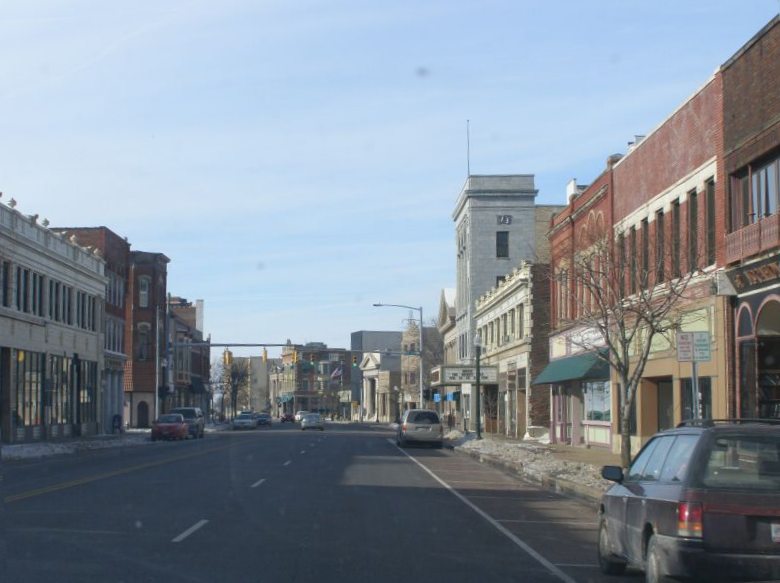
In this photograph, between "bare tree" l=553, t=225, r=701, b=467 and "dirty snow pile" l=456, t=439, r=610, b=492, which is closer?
"bare tree" l=553, t=225, r=701, b=467

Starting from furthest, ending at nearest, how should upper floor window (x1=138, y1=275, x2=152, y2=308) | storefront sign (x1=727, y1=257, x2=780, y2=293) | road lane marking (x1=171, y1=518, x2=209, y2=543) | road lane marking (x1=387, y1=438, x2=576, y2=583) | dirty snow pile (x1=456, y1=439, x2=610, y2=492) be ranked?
upper floor window (x1=138, y1=275, x2=152, y2=308)
dirty snow pile (x1=456, y1=439, x2=610, y2=492)
storefront sign (x1=727, y1=257, x2=780, y2=293)
road lane marking (x1=171, y1=518, x2=209, y2=543)
road lane marking (x1=387, y1=438, x2=576, y2=583)

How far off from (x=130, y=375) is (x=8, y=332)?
35479mm

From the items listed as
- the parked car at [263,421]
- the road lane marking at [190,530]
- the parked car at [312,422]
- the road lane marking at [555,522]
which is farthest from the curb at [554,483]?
the parked car at [263,421]

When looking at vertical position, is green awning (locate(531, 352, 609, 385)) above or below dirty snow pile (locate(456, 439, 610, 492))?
above

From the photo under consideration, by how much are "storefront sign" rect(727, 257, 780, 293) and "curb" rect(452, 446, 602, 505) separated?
19.6 ft

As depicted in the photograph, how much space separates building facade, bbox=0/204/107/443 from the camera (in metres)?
48.8

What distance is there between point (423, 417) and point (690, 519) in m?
38.5

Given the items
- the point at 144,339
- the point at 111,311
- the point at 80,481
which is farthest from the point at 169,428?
the point at 80,481

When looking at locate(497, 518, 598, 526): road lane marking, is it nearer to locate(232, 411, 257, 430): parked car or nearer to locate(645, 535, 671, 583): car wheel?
locate(645, 535, 671, 583): car wheel

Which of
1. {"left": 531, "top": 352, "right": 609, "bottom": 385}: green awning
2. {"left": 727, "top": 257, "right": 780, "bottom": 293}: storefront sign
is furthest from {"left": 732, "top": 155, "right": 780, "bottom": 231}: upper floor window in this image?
{"left": 531, "top": 352, "right": 609, "bottom": 385}: green awning

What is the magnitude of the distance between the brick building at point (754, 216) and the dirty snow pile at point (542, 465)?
13.3 ft

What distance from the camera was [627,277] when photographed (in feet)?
103

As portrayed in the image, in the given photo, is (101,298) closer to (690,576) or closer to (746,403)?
(746,403)

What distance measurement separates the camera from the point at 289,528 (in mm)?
15125
